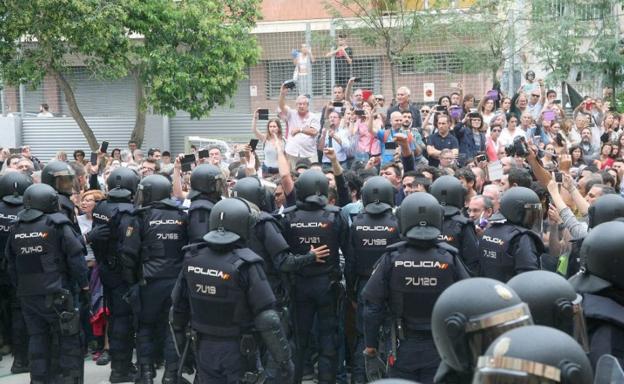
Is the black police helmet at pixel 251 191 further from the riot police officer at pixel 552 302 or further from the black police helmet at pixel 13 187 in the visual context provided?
the riot police officer at pixel 552 302

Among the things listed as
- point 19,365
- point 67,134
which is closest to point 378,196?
point 19,365

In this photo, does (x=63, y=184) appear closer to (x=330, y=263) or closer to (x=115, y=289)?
(x=115, y=289)

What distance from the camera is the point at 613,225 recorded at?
15.5 ft

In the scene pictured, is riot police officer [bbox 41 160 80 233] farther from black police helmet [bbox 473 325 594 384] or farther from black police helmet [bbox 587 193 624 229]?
black police helmet [bbox 473 325 594 384]

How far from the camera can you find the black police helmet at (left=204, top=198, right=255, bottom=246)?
6813mm

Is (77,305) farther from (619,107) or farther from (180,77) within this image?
(619,107)

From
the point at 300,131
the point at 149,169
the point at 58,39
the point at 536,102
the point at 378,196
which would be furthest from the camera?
the point at 58,39

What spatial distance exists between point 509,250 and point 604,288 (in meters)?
2.72

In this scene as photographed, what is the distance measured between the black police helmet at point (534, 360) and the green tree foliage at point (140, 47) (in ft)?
56.2

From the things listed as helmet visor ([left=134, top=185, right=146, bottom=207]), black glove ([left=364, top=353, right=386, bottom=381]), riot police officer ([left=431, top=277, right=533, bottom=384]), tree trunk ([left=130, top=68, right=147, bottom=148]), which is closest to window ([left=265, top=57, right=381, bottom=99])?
tree trunk ([left=130, top=68, right=147, bottom=148])

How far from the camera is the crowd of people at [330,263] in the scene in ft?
13.5

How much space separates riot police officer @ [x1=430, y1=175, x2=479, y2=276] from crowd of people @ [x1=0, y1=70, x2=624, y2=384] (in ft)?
0.06

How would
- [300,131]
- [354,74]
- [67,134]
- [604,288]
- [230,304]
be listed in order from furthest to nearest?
[67,134] < [354,74] < [300,131] < [230,304] < [604,288]

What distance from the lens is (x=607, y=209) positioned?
643 cm
